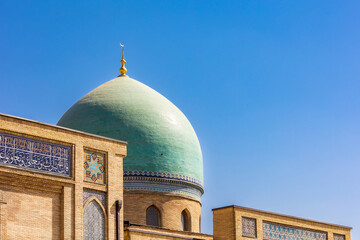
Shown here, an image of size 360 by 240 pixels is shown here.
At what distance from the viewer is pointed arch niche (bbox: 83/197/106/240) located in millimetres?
13203

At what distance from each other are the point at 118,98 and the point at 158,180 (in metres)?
2.17

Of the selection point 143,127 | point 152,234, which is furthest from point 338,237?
point 152,234

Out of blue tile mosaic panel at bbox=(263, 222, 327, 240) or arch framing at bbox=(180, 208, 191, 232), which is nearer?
blue tile mosaic panel at bbox=(263, 222, 327, 240)

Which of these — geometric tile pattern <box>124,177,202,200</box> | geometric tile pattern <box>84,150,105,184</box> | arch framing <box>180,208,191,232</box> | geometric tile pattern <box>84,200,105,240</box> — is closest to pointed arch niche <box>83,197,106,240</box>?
geometric tile pattern <box>84,200,105,240</box>

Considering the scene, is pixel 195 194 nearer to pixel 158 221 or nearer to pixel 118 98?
pixel 158 221

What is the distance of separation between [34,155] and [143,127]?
524 cm

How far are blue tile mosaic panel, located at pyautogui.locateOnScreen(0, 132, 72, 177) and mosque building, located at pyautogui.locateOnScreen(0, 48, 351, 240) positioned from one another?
0.05 feet

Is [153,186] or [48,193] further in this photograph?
[153,186]

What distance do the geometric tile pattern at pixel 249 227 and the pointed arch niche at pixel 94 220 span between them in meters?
→ 3.86

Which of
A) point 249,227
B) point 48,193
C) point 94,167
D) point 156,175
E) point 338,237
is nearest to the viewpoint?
point 48,193

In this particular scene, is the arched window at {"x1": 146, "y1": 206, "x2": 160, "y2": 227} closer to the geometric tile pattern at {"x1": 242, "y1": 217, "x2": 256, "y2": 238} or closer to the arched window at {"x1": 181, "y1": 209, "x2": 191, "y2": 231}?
the arched window at {"x1": 181, "y1": 209, "x2": 191, "y2": 231}

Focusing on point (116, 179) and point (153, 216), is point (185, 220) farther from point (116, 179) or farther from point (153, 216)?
point (116, 179)

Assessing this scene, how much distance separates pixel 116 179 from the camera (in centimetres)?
1384

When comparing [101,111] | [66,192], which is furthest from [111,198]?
[101,111]
